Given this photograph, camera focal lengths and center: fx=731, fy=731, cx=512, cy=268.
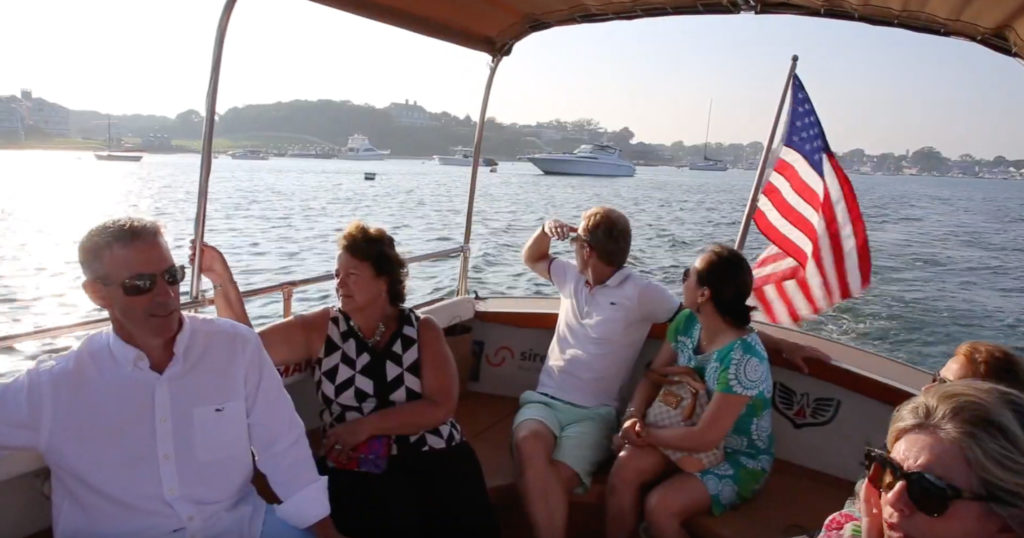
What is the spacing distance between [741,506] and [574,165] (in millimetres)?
37479

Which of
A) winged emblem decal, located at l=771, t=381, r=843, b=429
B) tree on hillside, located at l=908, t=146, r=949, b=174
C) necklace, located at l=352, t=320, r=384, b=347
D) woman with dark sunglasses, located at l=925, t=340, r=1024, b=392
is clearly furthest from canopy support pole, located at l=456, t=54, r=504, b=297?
tree on hillside, located at l=908, t=146, r=949, b=174

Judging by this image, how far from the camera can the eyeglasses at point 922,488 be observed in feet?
3.48

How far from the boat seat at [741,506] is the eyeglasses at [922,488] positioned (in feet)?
3.53

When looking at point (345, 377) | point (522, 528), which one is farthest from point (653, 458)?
point (345, 377)

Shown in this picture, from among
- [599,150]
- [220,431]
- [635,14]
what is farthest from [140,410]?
[599,150]

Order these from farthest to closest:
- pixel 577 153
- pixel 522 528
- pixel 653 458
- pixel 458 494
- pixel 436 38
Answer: pixel 577 153
pixel 436 38
pixel 522 528
pixel 653 458
pixel 458 494

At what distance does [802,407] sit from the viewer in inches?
105

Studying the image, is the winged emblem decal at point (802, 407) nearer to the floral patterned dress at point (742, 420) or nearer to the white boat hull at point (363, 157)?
the floral patterned dress at point (742, 420)

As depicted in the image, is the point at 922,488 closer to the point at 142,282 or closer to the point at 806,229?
the point at 142,282

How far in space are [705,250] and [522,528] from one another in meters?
1.12

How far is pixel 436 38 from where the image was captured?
289cm

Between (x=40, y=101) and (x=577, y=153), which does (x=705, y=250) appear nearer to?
(x=40, y=101)

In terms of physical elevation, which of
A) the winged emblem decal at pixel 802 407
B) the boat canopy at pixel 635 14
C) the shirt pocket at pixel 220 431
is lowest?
the winged emblem decal at pixel 802 407

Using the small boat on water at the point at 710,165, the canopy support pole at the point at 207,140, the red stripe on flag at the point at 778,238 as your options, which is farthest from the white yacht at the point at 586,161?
the canopy support pole at the point at 207,140
